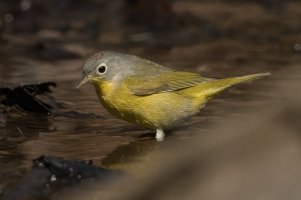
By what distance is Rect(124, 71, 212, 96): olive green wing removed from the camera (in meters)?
6.47

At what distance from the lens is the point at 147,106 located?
Result: 635 cm

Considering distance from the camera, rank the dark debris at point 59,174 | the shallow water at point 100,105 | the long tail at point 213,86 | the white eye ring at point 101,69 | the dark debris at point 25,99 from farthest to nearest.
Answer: the dark debris at point 25,99 < the white eye ring at point 101,69 < the long tail at point 213,86 < the shallow water at point 100,105 < the dark debris at point 59,174

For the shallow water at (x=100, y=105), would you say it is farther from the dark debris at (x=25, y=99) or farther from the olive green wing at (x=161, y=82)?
the olive green wing at (x=161, y=82)

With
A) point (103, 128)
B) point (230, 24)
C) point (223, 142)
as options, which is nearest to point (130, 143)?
point (103, 128)

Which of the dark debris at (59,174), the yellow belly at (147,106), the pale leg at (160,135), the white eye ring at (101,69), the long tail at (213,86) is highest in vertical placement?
the white eye ring at (101,69)

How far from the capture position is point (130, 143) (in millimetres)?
6207

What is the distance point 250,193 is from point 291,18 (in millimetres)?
9907

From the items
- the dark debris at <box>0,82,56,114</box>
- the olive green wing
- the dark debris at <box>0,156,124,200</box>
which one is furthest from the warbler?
the dark debris at <box>0,156,124,200</box>

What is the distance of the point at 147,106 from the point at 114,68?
48cm

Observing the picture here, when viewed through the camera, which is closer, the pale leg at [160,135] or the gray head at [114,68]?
the pale leg at [160,135]

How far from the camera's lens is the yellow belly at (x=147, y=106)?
628cm

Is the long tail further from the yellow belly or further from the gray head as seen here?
the gray head

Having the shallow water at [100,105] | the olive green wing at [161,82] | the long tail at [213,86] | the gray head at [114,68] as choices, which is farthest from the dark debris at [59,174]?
the long tail at [213,86]

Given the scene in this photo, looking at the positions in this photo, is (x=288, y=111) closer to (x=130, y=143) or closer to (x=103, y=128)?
(x=130, y=143)
